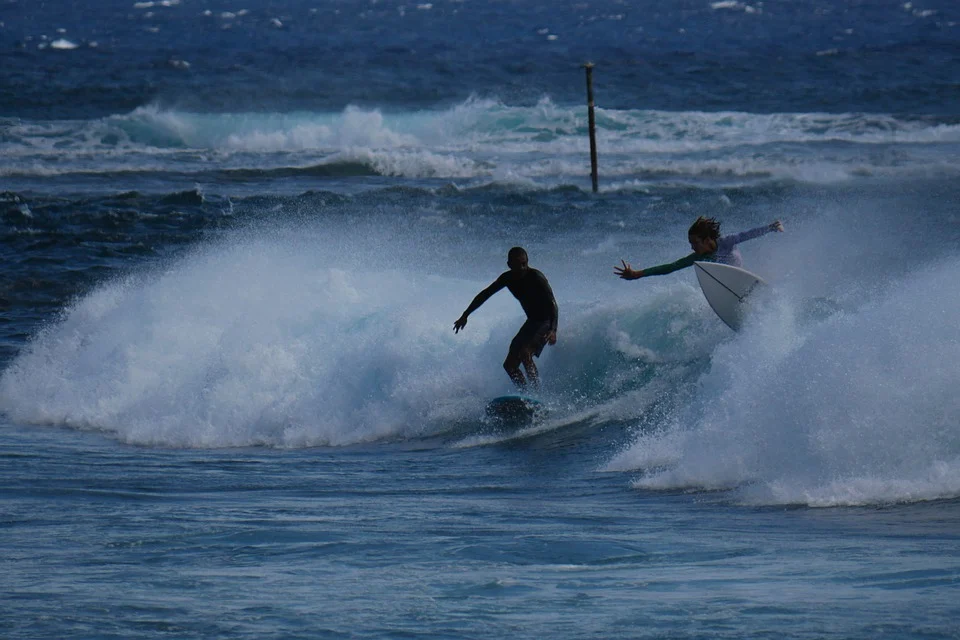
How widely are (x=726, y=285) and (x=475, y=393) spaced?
2.76 m

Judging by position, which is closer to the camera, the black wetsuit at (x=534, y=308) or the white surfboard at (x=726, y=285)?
the white surfboard at (x=726, y=285)

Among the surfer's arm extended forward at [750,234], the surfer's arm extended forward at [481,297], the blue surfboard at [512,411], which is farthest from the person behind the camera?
the surfer's arm extended forward at [481,297]

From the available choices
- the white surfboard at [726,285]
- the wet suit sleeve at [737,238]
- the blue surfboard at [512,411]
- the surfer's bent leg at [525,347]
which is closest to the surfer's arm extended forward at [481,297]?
the surfer's bent leg at [525,347]

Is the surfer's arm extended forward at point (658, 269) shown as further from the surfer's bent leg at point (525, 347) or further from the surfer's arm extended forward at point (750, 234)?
the surfer's bent leg at point (525, 347)

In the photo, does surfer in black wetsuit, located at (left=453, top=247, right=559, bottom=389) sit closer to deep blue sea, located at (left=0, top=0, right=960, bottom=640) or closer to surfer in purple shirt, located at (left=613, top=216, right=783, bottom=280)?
deep blue sea, located at (left=0, top=0, right=960, bottom=640)

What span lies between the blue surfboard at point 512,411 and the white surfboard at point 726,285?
1820mm

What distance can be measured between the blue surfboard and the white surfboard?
5.97 feet

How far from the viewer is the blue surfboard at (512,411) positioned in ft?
39.8

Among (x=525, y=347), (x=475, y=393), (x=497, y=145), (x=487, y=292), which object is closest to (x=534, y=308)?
(x=525, y=347)

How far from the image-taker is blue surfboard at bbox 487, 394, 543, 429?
12125mm

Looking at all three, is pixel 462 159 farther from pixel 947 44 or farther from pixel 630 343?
pixel 947 44

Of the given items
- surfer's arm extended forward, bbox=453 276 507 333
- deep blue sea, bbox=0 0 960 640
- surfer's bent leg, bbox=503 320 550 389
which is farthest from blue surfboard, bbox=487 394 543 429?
surfer's arm extended forward, bbox=453 276 507 333

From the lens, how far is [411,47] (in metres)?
66.8

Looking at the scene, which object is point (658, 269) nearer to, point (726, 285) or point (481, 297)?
point (726, 285)
